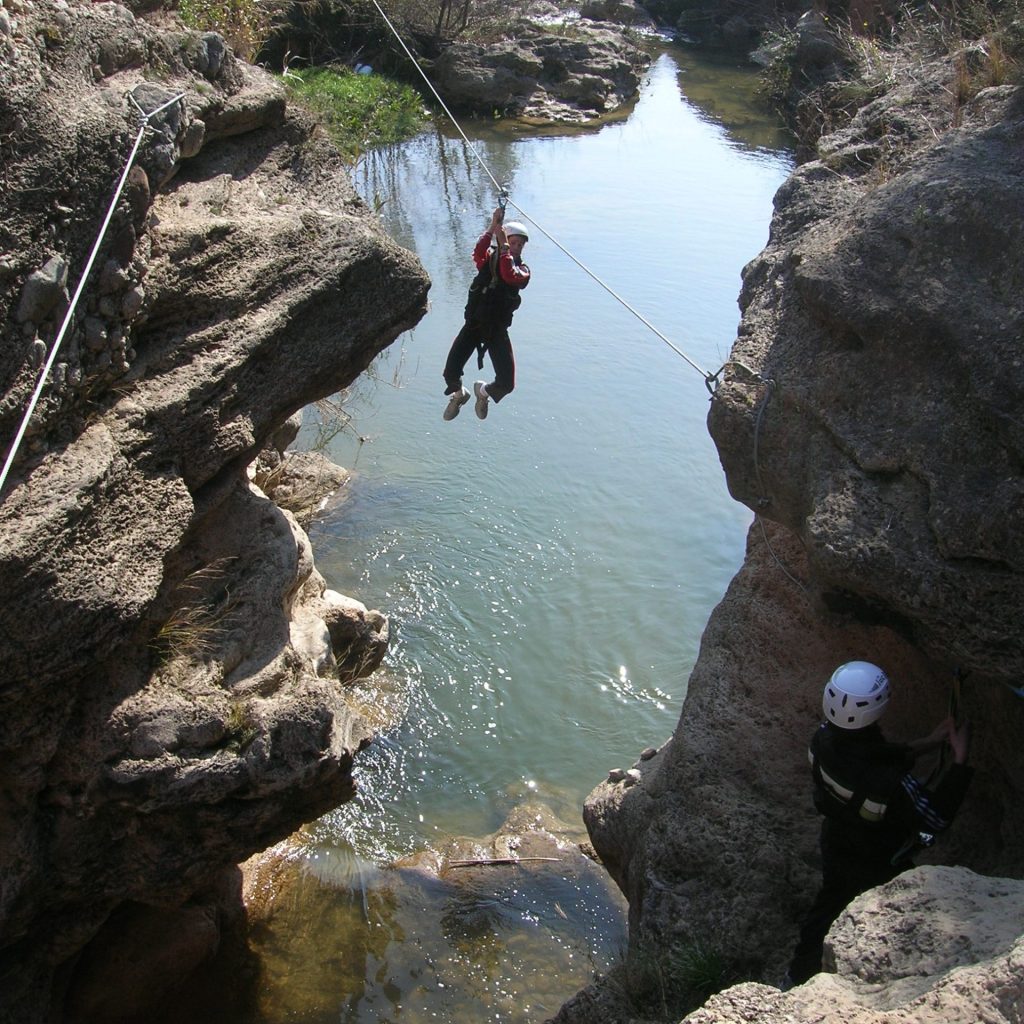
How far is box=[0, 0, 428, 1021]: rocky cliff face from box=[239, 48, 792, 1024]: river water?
1.45 metres

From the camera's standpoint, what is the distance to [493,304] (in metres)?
8.14

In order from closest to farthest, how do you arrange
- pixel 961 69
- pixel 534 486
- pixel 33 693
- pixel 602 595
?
pixel 33 693 → pixel 961 69 → pixel 602 595 → pixel 534 486

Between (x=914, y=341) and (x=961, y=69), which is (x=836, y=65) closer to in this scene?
(x=961, y=69)

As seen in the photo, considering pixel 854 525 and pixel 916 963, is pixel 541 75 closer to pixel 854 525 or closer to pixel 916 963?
pixel 854 525

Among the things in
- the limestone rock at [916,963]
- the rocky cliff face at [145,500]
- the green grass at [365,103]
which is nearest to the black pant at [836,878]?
the limestone rock at [916,963]

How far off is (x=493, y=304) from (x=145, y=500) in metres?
3.53

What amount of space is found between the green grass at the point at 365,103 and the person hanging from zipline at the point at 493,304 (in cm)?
1053

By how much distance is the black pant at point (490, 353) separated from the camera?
8.34 meters

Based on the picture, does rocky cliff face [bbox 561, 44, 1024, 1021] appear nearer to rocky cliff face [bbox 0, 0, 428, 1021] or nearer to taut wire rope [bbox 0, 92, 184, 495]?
rocky cliff face [bbox 0, 0, 428, 1021]

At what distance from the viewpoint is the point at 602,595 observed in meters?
11.2

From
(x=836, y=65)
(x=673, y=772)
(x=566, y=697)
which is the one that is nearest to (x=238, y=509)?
(x=673, y=772)

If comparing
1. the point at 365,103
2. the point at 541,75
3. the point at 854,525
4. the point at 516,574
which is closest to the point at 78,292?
the point at 854,525

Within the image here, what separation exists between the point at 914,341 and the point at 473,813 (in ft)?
17.5

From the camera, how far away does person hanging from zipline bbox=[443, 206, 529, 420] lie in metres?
7.71
